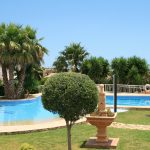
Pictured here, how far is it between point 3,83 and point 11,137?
54.5ft

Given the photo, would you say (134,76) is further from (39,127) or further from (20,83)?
(39,127)

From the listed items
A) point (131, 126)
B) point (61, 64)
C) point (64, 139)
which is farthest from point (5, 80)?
point (64, 139)

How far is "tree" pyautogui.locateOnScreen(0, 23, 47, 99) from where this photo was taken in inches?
1028

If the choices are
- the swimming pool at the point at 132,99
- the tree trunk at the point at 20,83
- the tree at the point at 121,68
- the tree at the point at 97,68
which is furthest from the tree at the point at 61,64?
the swimming pool at the point at 132,99

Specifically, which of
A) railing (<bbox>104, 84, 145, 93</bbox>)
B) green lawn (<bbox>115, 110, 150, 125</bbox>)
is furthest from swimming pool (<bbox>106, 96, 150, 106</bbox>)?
green lawn (<bbox>115, 110, 150, 125</bbox>)

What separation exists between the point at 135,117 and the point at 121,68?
46.5 feet

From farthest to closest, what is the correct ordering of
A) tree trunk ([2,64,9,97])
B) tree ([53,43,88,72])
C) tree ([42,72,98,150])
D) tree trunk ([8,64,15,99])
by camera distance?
tree ([53,43,88,72])
tree trunk ([2,64,9,97])
tree trunk ([8,64,15,99])
tree ([42,72,98,150])

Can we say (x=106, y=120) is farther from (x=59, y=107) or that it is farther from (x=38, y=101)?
(x=38, y=101)

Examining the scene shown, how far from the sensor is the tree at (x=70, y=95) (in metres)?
8.53

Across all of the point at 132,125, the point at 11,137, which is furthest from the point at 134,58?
the point at 11,137

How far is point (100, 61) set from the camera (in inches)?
1271

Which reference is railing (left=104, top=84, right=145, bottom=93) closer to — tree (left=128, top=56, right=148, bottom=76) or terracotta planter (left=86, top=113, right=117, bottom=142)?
tree (left=128, top=56, right=148, bottom=76)

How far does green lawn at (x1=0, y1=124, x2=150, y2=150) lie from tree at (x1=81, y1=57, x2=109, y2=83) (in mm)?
18273

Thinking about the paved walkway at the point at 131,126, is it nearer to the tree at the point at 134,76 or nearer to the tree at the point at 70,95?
the tree at the point at 70,95
